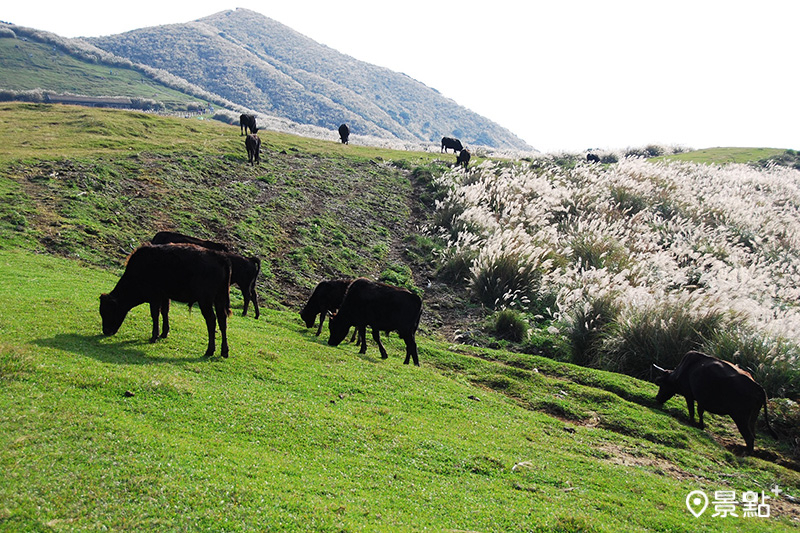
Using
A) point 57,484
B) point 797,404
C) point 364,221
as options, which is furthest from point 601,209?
point 57,484

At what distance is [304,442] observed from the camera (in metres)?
7.10

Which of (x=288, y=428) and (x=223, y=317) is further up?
(x=223, y=317)

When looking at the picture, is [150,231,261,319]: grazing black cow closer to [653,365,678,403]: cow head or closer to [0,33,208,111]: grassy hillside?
[653,365,678,403]: cow head

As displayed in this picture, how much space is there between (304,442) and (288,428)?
41 centimetres

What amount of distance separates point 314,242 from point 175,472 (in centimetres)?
1696

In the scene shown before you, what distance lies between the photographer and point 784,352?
483 inches

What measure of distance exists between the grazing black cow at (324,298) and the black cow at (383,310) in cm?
148

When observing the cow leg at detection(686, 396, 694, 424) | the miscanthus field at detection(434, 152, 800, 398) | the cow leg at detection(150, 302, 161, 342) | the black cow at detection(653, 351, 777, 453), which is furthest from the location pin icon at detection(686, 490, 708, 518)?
the cow leg at detection(150, 302, 161, 342)

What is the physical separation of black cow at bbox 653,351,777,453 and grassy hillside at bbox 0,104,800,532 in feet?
1.93

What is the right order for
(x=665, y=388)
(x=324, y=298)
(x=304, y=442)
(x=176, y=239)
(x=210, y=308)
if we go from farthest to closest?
(x=324, y=298)
(x=176, y=239)
(x=665, y=388)
(x=210, y=308)
(x=304, y=442)

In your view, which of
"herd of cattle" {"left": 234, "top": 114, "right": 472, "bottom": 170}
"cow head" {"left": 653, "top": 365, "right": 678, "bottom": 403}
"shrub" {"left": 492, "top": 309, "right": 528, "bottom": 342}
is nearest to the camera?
"cow head" {"left": 653, "top": 365, "right": 678, "bottom": 403}

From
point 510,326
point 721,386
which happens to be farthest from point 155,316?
point 510,326

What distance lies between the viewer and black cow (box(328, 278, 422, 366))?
12.4 m

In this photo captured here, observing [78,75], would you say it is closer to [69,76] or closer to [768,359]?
[69,76]
